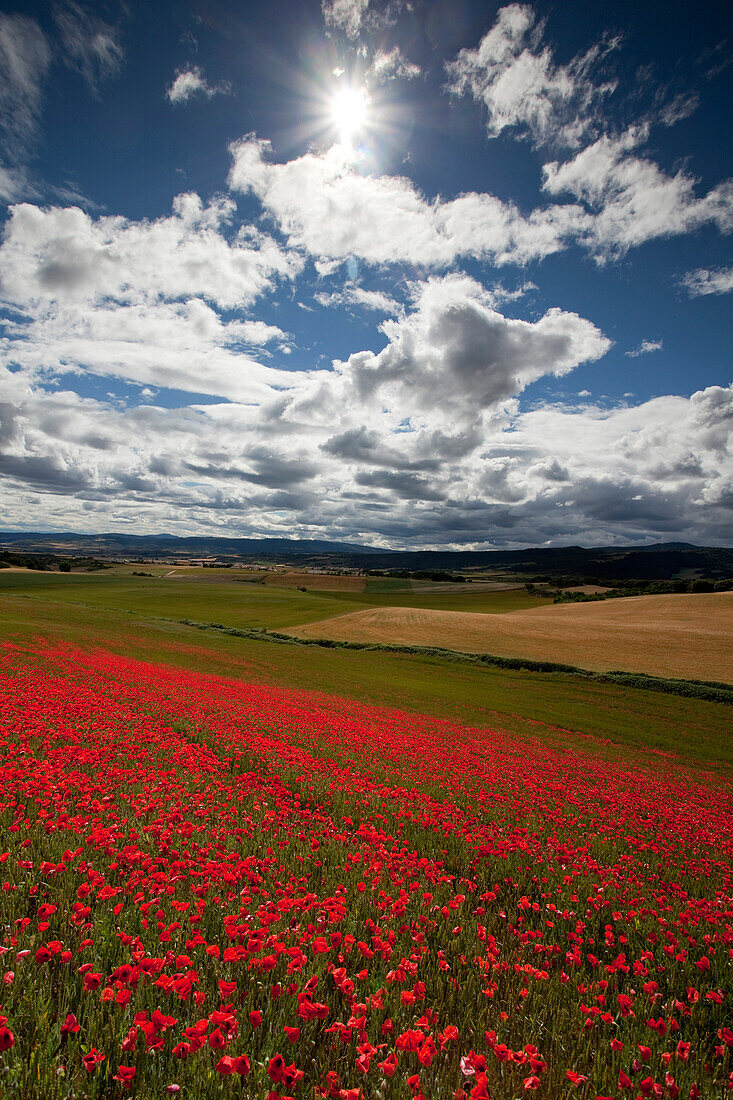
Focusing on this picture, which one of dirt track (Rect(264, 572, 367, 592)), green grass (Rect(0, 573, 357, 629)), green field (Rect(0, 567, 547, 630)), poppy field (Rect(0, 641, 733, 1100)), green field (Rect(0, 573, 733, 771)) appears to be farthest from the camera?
dirt track (Rect(264, 572, 367, 592))

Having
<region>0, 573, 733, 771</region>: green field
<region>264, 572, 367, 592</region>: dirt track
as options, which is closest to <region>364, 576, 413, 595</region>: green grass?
<region>264, 572, 367, 592</region>: dirt track

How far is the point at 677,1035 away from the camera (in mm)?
3824

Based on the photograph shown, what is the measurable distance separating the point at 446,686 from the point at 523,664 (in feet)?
47.7

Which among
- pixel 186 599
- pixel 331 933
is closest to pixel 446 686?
pixel 331 933

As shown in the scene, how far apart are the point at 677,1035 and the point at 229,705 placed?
13.7m

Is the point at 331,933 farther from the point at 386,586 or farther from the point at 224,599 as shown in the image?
the point at 386,586

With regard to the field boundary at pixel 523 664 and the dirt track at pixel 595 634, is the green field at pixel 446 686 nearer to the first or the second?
the field boundary at pixel 523 664

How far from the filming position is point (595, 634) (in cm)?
5956

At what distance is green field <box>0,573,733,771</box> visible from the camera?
24520 millimetres

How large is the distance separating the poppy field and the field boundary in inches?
1246

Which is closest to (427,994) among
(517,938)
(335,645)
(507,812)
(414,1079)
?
(414,1079)

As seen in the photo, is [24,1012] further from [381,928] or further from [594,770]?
[594,770]

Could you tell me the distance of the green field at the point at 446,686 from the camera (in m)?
24.5

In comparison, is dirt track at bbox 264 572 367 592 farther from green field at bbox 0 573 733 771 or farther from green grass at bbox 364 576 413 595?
green field at bbox 0 573 733 771
